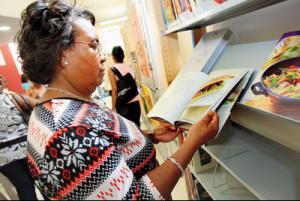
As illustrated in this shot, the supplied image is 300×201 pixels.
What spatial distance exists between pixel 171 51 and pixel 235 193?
97 centimetres

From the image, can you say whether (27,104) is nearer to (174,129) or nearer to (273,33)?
(174,129)

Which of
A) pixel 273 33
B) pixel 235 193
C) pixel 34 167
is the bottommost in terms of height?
pixel 235 193

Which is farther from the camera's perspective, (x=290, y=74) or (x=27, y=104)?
(x=27, y=104)

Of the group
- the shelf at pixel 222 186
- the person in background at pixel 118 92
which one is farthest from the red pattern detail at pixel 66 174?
the person in background at pixel 118 92

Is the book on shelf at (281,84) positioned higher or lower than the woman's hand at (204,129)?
higher

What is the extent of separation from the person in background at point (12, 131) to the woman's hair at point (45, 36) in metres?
0.78

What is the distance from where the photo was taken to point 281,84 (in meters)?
0.43

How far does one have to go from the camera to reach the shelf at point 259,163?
57 cm

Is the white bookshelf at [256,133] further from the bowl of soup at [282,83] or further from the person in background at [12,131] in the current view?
the person in background at [12,131]

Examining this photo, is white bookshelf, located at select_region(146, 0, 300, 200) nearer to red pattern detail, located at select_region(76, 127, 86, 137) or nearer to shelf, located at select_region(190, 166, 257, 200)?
shelf, located at select_region(190, 166, 257, 200)

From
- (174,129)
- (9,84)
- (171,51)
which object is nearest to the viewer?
(174,129)

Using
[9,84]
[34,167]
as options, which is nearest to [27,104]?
[9,84]

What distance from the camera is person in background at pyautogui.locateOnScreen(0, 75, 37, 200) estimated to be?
116 centimetres

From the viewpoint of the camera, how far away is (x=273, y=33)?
70 centimetres
